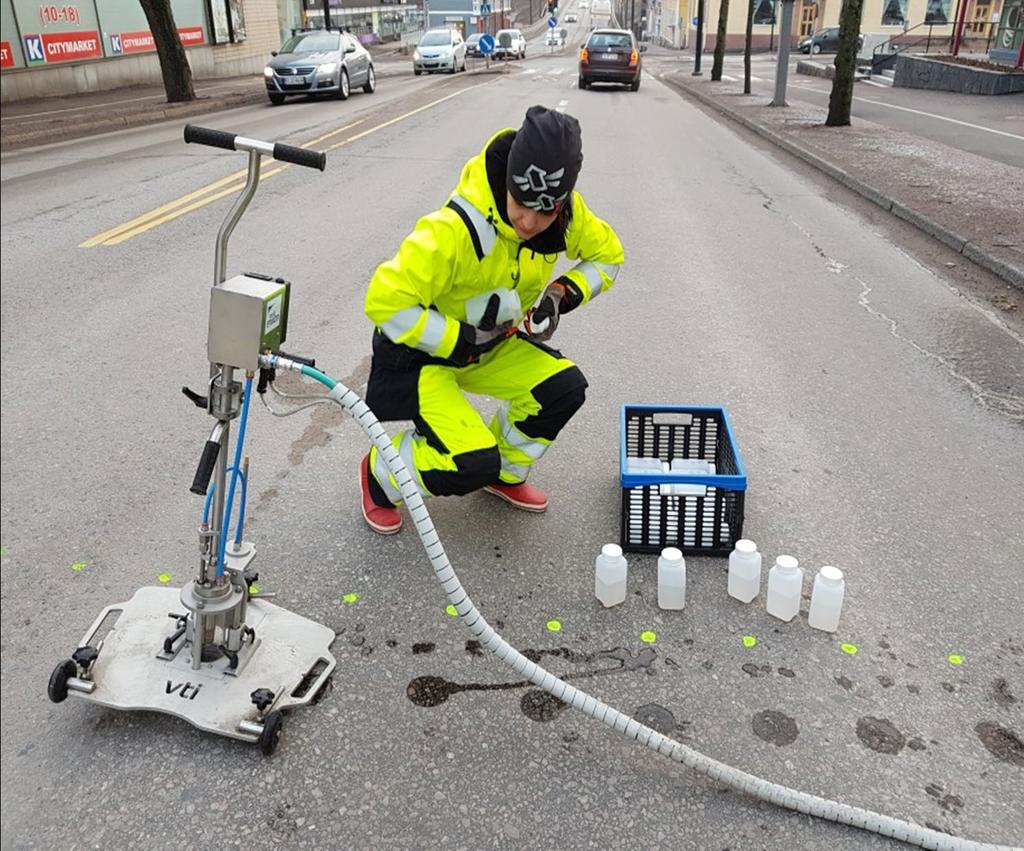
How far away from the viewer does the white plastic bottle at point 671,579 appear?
9.67 ft

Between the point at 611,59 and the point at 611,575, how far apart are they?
25059 millimetres

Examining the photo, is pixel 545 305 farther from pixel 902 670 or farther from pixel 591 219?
pixel 902 670

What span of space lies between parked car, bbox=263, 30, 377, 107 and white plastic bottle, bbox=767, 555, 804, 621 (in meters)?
18.9

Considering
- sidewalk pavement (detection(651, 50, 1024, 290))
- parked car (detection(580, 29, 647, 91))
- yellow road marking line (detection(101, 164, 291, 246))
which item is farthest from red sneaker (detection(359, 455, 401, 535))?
parked car (detection(580, 29, 647, 91))

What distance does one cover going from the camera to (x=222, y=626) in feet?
8.06

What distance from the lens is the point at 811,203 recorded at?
33.1 feet

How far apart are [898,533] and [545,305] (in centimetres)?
165

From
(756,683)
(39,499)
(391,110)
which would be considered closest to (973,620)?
(756,683)

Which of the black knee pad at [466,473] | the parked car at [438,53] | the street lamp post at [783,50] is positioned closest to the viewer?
the black knee pad at [466,473]

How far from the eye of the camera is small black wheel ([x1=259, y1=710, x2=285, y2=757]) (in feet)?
7.56

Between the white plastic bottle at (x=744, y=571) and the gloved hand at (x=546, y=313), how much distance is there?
1.03 metres

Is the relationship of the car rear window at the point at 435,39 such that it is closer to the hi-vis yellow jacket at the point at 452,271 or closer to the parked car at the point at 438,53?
the parked car at the point at 438,53

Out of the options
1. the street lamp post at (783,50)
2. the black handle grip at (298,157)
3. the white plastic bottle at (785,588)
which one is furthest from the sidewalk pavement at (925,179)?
the black handle grip at (298,157)

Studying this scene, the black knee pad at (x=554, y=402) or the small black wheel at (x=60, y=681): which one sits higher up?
the black knee pad at (x=554, y=402)
